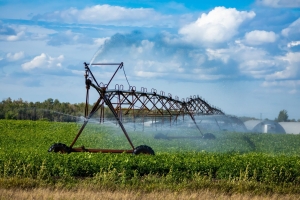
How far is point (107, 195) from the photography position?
13.5 meters

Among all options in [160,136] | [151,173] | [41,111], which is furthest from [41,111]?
[151,173]

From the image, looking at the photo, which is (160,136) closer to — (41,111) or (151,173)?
(151,173)

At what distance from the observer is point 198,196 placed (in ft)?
45.7

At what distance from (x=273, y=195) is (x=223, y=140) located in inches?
827

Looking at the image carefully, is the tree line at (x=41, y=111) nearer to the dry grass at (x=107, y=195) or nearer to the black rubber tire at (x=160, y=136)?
the black rubber tire at (x=160, y=136)

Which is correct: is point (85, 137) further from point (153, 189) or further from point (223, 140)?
point (153, 189)

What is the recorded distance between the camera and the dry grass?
13141mm

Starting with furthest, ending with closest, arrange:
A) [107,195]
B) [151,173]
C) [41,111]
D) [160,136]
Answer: [41,111] < [160,136] < [151,173] < [107,195]

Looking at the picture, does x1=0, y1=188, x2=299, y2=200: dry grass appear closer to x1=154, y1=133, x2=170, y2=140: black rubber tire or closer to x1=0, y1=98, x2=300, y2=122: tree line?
x1=154, y1=133, x2=170, y2=140: black rubber tire

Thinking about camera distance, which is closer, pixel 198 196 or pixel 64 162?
pixel 198 196

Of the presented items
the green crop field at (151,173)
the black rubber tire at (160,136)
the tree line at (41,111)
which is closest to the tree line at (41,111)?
the tree line at (41,111)

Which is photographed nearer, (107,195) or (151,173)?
(107,195)

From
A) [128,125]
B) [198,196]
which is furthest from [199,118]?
[198,196]

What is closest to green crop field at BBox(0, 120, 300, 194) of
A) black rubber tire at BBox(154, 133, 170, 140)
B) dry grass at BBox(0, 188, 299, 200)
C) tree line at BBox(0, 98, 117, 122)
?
dry grass at BBox(0, 188, 299, 200)
